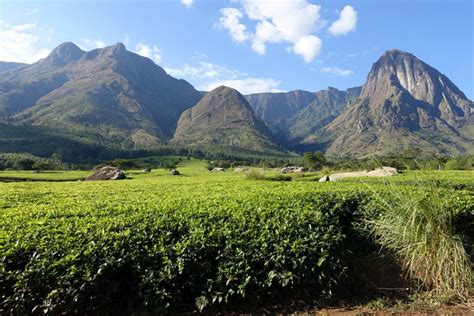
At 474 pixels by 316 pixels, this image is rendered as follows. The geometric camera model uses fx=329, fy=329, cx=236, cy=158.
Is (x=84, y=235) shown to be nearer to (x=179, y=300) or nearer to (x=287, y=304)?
(x=179, y=300)

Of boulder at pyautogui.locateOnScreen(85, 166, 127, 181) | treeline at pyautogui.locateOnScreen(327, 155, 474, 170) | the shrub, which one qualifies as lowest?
boulder at pyautogui.locateOnScreen(85, 166, 127, 181)

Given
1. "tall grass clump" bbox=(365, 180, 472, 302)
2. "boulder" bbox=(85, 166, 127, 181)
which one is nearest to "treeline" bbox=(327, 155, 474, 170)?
"tall grass clump" bbox=(365, 180, 472, 302)

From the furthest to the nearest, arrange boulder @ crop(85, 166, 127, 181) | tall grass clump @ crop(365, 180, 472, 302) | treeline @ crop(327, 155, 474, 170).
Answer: boulder @ crop(85, 166, 127, 181) → treeline @ crop(327, 155, 474, 170) → tall grass clump @ crop(365, 180, 472, 302)

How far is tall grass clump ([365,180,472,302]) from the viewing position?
17.7 ft

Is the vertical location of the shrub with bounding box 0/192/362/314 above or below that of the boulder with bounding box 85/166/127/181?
above

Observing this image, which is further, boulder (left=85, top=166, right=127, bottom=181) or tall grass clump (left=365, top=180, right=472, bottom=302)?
boulder (left=85, top=166, right=127, bottom=181)

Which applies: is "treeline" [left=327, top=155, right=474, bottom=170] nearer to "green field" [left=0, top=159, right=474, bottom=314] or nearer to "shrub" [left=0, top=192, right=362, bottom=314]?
"green field" [left=0, top=159, right=474, bottom=314]

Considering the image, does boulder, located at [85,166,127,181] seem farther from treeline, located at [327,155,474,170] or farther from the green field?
the green field

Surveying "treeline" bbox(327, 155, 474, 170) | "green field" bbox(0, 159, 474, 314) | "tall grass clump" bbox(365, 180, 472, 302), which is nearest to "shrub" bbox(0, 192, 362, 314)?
"green field" bbox(0, 159, 474, 314)

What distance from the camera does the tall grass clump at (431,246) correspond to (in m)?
5.38

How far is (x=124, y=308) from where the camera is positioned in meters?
4.68

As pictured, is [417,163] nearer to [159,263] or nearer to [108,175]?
[159,263]

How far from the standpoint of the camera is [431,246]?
18.7 ft

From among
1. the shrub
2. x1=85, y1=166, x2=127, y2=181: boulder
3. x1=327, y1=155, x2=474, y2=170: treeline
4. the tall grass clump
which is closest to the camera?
the shrub
